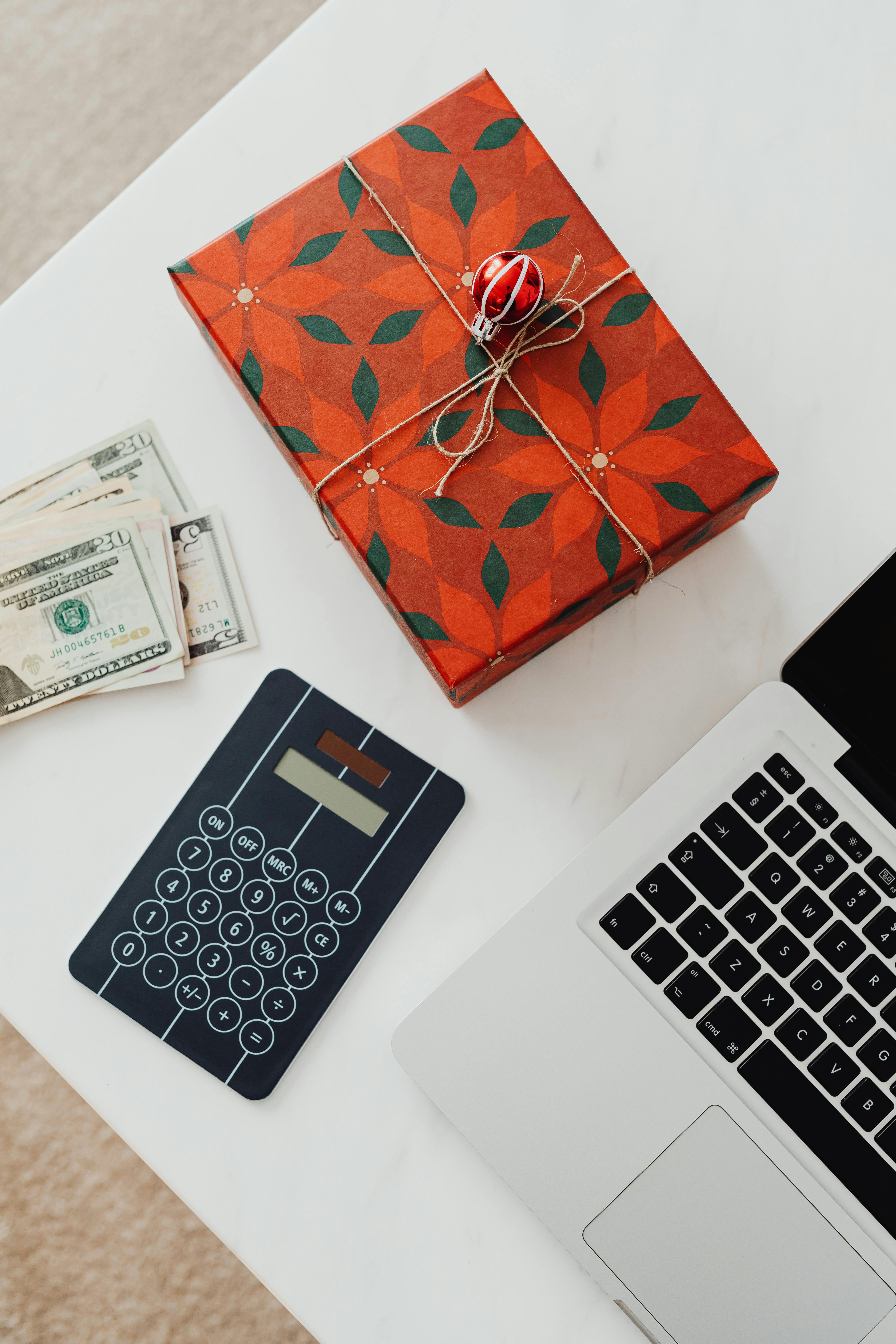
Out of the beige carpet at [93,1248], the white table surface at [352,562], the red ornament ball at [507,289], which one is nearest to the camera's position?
the red ornament ball at [507,289]

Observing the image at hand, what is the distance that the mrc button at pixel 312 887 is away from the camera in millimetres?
636

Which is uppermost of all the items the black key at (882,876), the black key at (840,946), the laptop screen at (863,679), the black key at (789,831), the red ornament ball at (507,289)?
the red ornament ball at (507,289)

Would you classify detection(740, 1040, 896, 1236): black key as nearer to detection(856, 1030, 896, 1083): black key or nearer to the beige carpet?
detection(856, 1030, 896, 1083): black key

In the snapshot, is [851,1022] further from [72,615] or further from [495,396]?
[72,615]

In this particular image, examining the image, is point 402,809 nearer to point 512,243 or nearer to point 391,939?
point 391,939

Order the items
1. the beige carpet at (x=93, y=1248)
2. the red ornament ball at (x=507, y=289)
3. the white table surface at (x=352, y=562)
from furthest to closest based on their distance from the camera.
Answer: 1. the beige carpet at (x=93, y=1248)
2. the white table surface at (x=352, y=562)
3. the red ornament ball at (x=507, y=289)

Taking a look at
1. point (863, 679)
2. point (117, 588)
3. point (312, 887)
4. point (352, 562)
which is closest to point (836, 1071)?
point (863, 679)

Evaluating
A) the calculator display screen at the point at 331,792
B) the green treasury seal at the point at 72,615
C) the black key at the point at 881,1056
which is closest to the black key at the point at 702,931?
the black key at the point at 881,1056

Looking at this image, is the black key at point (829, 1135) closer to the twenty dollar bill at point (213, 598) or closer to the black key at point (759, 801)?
the black key at point (759, 801)

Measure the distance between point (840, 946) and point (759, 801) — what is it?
A: 100 millimetres

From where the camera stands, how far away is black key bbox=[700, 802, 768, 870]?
576 mm

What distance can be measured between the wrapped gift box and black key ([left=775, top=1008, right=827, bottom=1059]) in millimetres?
284

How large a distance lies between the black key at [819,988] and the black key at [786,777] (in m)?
0.11

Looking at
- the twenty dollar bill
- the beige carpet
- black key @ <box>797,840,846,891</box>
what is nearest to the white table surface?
the twenty dollar bill
